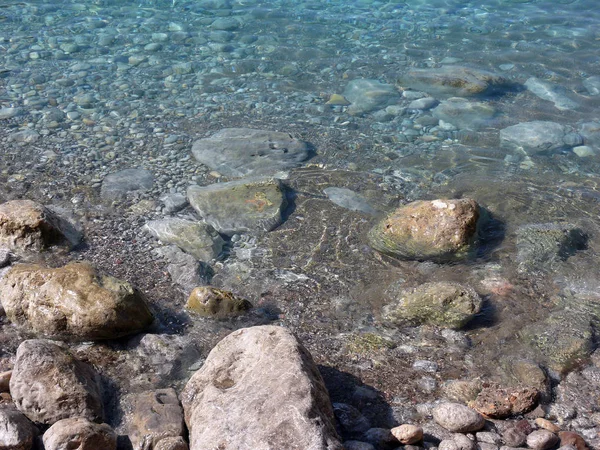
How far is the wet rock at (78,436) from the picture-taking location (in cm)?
328

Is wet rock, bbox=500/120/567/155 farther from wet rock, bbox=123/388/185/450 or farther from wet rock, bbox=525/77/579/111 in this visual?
wet rock, bbox=123/388/185/450

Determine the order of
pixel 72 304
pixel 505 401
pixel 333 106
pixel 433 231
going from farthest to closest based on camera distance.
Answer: pixel 333 106
pixel 433 231
pixel 72 304
pixel 505 401

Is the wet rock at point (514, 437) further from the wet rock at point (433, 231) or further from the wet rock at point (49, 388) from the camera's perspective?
the wet rock at point (49, 388)

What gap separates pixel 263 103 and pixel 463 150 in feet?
9.58

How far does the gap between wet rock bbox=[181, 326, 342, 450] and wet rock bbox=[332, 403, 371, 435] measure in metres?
0.31

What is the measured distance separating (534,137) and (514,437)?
512 centimetres

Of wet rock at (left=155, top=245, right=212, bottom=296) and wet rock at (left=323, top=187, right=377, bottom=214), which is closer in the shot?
wet rock at (left=155, top=245, right=212, bottom=296)

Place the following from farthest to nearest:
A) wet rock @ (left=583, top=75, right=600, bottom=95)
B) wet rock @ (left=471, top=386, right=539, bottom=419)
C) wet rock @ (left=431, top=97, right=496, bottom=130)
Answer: wet rock @ (left=583, top=75, right=600, bottom=95) → wet rock @ (left=431, top=97, right=496, bottom=130) → wet rock @ (left=471, top=386, right=539, bottom=419)

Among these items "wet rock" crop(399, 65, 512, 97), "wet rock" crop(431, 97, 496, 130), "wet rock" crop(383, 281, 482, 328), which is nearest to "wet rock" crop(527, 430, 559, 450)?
"wet rock" crop(383, 281, 482, 328)

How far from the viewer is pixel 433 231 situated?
553 cm

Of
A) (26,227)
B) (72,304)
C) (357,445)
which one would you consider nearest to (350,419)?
(357,445)

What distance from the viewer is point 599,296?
203 inches

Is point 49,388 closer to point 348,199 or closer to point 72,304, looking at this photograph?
point 72,304

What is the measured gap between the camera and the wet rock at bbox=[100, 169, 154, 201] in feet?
21.4
